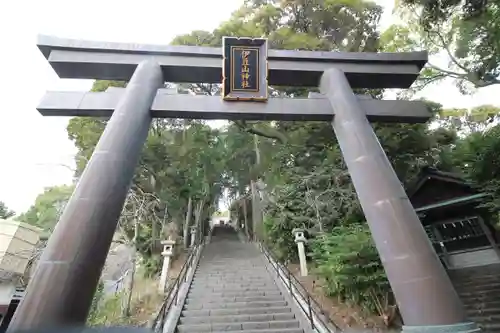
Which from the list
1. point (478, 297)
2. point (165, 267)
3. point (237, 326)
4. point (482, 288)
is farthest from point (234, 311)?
point (482, 288)

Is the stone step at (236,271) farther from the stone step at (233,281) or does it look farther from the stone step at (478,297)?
the stone step at (478,297)

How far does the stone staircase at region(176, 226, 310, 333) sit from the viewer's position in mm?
6547

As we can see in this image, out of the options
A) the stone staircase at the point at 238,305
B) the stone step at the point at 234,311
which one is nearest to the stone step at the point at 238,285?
the stone staircase at the point at 238,305

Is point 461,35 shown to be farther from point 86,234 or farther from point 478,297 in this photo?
point 86,234

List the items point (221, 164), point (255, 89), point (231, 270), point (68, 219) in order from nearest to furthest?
point (68, 219) → point (255, 89) → point (231, 270) → point (221, 164)

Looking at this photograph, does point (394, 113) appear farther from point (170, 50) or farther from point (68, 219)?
point (68, 219)

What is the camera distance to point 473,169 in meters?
7.59

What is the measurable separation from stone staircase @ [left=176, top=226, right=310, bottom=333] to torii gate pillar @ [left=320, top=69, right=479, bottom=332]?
369 cm

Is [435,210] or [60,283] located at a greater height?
[435,210]

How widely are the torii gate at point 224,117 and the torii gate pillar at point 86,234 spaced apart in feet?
0.03

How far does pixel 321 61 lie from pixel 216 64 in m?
1.94

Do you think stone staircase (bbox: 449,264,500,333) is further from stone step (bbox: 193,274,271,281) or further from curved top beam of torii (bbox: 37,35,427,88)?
curved top beam of torii (bbox: 37,35,427,88)

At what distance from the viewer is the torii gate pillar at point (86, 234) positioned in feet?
9.11

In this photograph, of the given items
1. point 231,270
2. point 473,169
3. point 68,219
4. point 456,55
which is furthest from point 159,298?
point 456,55
